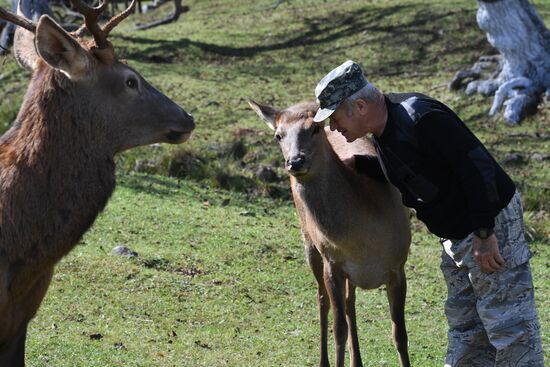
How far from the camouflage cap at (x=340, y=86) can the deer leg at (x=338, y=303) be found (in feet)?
7.19

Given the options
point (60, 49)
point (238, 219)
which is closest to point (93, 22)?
point (60, 49)

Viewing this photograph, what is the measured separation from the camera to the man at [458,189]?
19.1 ft

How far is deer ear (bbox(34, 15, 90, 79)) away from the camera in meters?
5.69

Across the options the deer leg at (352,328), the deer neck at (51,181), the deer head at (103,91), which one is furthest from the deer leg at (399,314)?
the deer neck at (51,181)

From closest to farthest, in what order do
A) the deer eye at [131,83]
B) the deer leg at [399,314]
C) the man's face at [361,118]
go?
the man's face at [361,118], the deer eye at [131,83], the deer leg at [399,314]

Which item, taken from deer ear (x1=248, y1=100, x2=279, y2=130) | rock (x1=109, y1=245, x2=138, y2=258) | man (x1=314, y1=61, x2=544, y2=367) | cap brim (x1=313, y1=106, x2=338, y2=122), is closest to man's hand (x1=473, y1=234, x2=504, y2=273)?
man (x1=314, y1=61, x2=544, y2=367)

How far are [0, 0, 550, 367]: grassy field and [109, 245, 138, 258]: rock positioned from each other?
0.10m

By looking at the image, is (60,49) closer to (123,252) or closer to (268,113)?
(268,113)

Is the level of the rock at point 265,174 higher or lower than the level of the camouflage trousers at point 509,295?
lower

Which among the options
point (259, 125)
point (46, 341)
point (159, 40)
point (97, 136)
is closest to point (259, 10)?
point (159, 40)

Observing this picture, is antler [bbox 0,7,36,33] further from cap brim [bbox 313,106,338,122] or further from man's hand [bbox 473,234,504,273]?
man's hand [bbox 473,234,504,273]

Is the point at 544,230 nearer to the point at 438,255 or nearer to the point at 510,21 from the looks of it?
the point at 438,255

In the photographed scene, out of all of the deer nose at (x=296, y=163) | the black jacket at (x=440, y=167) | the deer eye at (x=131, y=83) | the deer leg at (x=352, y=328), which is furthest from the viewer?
the deer leg at (x=352, y=328)

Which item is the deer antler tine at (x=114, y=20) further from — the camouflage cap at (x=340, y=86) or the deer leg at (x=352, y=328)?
the deer leg at (x=352, y=328)
